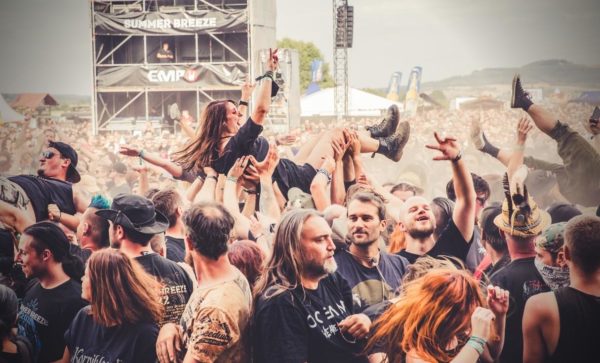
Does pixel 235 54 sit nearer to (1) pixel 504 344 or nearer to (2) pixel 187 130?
(2) pixel 187 130

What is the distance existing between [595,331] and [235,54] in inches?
111

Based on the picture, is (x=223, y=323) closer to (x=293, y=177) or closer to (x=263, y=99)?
(x=293, y=177)

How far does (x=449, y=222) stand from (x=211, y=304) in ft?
5.08

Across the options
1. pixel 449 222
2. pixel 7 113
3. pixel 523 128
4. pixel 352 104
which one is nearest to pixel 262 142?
pixel 352 104

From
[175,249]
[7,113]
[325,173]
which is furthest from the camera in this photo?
[7,113]

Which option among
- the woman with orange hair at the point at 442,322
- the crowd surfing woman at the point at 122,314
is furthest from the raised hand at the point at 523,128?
the crowd surfing woman at the point at 122,314

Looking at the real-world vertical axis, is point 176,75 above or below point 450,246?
above

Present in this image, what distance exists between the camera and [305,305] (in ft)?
15.8

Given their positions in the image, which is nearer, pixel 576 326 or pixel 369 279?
pixel 576 326

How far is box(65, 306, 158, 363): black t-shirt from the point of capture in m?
5.07

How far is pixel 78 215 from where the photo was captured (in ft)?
17.9

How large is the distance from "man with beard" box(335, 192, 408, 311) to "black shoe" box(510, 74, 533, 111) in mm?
1125

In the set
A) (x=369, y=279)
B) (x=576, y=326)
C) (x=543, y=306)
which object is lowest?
(x=576, y=326)

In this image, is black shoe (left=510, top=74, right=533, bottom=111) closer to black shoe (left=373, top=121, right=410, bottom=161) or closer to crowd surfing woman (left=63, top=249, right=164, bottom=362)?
black shoe (left=373, top=121, right=410, bottom=161)
